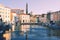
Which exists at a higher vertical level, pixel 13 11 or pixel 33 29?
pixel 13 11

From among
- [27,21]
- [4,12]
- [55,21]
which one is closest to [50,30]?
[55,21]

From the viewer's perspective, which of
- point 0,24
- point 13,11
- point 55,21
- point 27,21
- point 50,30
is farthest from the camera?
point 50,30

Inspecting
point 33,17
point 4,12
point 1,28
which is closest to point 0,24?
point 1,28

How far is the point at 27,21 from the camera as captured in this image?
3.62 metres

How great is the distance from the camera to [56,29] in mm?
5465

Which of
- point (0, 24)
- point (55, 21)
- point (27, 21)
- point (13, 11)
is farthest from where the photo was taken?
point (55, 21)

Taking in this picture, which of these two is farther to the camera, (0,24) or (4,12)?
(0,24)

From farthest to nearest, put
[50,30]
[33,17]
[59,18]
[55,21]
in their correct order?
[50,30], [59,18], [55,21], [33,17]

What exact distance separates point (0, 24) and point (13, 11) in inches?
34.1

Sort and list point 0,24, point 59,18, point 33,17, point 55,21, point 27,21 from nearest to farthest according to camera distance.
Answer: point 33,17 → point 27,21 → point 0,24 → point 55,21 → point 59,18

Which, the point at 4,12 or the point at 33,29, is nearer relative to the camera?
the point at 4,12

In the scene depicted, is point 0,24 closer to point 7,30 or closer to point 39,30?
point 7,30

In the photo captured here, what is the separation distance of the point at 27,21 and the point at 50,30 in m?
2.37

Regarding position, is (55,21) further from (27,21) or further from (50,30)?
(27,21)
